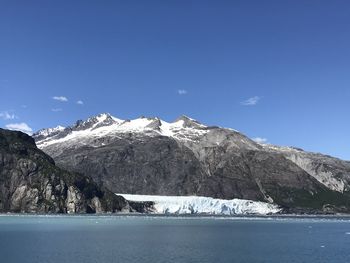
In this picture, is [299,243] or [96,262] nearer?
[96,262]

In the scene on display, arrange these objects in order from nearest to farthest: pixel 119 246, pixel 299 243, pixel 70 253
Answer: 1. pixel 70 253
2. pixel 119 246
3. pixel 299 243

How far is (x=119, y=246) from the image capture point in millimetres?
103188

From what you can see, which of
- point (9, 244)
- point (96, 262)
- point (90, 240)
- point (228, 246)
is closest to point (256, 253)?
point (228, 246)

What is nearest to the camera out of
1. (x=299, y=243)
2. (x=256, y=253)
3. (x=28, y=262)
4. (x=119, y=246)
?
(x=28, y=262)

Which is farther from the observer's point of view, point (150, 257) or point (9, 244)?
point (9, 244)

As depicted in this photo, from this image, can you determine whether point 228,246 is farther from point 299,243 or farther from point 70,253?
point 70,253

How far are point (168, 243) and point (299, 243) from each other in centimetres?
3063

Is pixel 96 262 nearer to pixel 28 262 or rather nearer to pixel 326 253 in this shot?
pixel 28 262

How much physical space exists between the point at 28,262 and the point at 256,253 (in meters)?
40.9

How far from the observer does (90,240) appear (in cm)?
11694

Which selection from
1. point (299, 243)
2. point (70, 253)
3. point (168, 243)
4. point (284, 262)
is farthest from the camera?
point (299, 243)

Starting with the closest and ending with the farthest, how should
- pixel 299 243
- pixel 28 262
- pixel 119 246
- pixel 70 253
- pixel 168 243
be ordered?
1. pixel 28 262
2. pixel 70 253
3. pixel 119 246
4. pixel 168 243
5. pixel 299 243

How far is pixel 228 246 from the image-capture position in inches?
4304

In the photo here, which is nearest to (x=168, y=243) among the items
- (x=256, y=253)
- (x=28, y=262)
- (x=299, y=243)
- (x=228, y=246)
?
(x=228, y=246)
